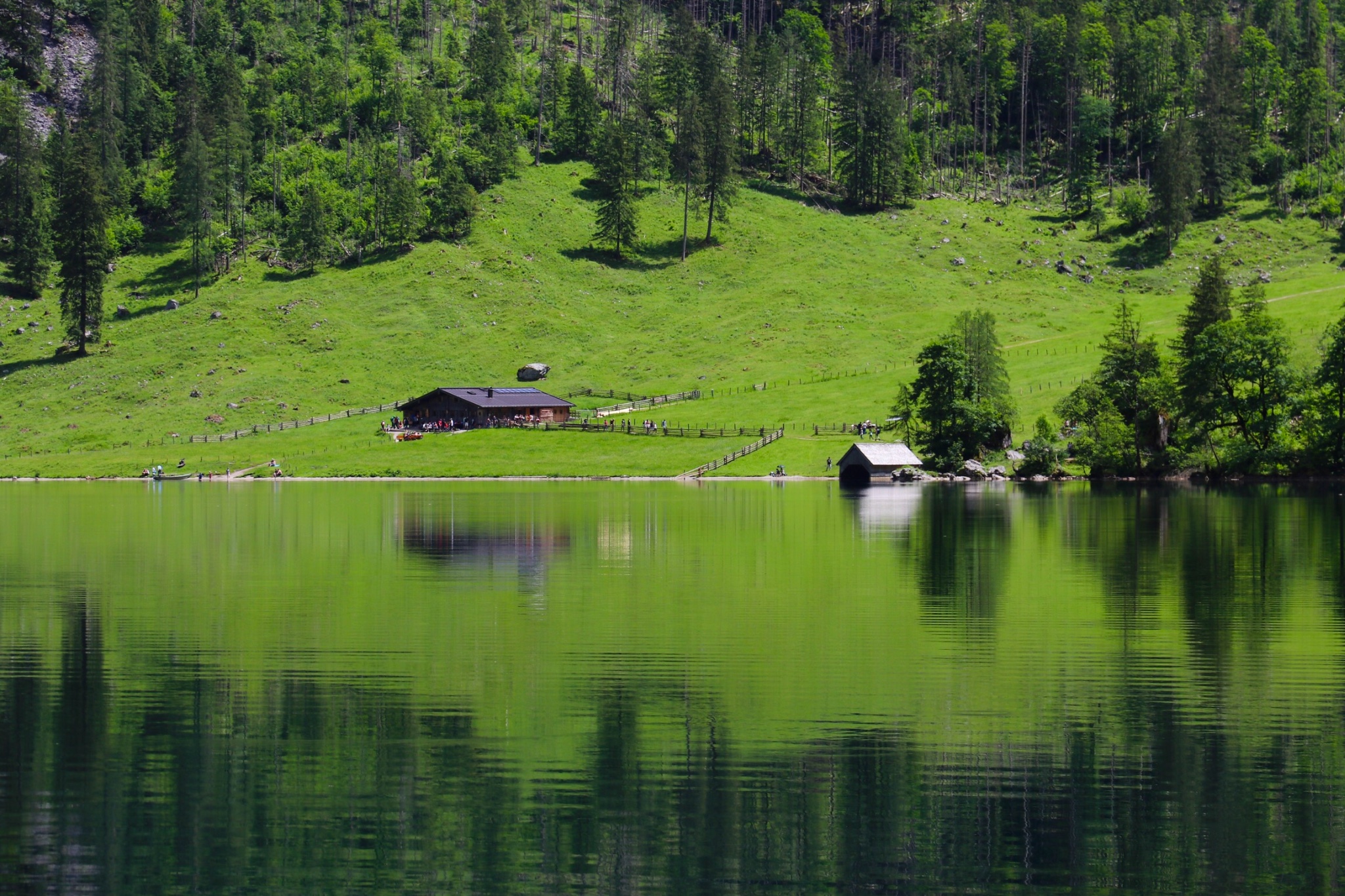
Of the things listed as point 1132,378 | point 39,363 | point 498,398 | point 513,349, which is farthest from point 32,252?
point 1132,378

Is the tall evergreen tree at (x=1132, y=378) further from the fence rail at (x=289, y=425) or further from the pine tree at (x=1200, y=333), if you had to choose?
the fence rail at (x=289, y=425)

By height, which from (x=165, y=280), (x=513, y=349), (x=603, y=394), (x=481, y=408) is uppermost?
(x=165, y=280)

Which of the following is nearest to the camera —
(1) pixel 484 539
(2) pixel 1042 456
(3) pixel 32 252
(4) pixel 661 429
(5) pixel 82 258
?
(1) pixel 484 539

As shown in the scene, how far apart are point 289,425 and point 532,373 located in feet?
97.9

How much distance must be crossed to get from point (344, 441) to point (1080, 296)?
101047 millimetres

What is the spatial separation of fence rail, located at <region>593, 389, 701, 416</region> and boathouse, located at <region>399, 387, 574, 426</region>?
4336 mm

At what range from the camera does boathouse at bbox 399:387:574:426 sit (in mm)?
152125

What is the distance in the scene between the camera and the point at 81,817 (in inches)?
863

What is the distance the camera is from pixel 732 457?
132375 millimetres

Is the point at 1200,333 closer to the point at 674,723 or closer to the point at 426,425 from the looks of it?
the point at 426,425

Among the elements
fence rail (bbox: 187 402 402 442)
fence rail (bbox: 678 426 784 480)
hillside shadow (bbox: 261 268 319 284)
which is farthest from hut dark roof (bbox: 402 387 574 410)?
hillside shadow (bbox: 261 268 319 284)

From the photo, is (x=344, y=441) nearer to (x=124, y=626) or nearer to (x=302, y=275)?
(x=302, y=275)

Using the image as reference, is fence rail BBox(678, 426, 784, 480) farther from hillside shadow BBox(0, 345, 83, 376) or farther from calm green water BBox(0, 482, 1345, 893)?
hillside shadow BBox(0, 345, 83, 376)

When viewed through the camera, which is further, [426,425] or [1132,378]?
[426,425]
